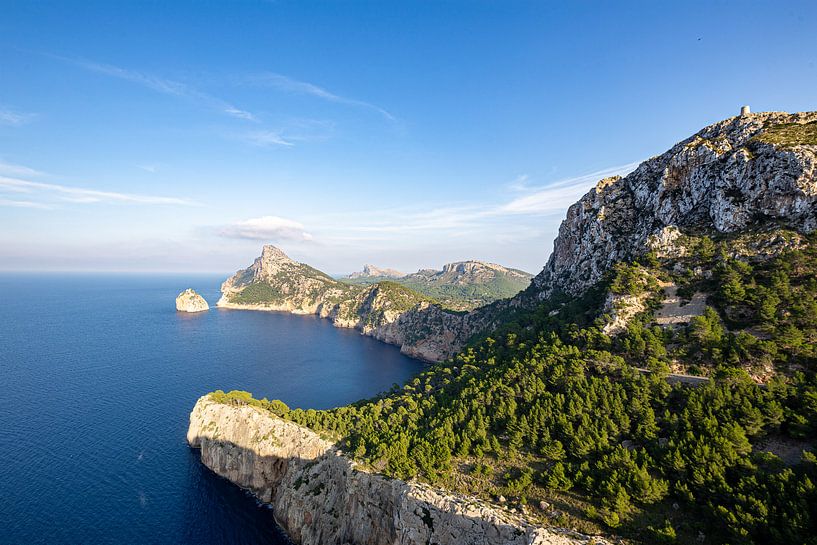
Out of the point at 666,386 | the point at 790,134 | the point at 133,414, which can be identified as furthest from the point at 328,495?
the point at 790,134

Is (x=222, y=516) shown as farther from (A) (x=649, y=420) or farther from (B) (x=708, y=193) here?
(B) (x=708, y=193)

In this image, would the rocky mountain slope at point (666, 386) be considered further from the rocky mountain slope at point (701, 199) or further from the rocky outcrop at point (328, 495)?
the rocky outcrop at point (328, 495)

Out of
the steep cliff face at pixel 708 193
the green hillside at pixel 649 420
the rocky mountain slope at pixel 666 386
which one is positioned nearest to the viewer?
the green hillside at pixel 649 420

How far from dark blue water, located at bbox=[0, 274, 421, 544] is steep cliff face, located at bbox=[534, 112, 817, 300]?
267ft

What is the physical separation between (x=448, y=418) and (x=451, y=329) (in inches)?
3911

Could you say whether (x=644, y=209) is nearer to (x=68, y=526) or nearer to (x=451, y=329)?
(x=451, y=329)

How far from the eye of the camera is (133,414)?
3248 inches

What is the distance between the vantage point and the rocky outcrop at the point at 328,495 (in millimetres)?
34219

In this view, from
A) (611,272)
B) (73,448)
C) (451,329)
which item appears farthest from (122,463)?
(451,329)

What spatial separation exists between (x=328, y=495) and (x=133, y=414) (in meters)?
65.0

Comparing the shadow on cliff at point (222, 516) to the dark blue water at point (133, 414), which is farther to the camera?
the dark blue water at point (133, 414)

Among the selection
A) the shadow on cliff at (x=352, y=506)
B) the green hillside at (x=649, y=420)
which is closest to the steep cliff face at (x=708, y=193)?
the green hillside at (x=649, y=420)

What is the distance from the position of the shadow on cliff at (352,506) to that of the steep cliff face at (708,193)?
196 ft

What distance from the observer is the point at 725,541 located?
88.4 ft
